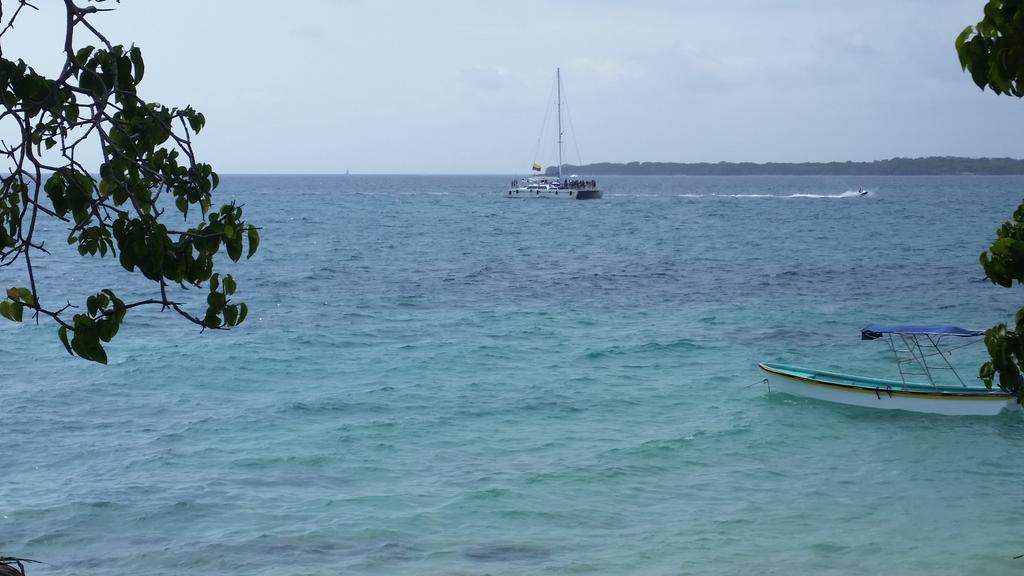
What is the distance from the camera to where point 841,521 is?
13.2m

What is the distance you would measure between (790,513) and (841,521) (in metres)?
0.63

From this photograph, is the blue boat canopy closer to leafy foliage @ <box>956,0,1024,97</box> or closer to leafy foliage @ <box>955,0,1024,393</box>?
leafy foliage @ <box>955,0,1024,393</box>

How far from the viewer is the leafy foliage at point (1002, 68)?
14.5ft

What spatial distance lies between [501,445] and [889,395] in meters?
6.96

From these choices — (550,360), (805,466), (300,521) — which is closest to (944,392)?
(805,466)

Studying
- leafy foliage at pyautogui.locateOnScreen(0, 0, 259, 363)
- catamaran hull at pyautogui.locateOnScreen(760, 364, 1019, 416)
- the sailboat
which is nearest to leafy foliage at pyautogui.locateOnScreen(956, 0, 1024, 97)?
leafy foliage at pyautogui.locateOnScreen(0, 0, 259, 363)

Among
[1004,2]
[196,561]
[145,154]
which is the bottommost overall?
[196,561]

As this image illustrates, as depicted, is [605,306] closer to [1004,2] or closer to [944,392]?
[944,392]

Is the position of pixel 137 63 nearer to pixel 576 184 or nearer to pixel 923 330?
pixel 923 330

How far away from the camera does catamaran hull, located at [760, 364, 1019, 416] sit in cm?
1775

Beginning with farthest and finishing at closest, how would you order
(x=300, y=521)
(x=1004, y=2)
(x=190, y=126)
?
(x=300, y=521), (x=190, y=126), (x=1004, y=2)

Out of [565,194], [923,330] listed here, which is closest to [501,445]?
[923,330]

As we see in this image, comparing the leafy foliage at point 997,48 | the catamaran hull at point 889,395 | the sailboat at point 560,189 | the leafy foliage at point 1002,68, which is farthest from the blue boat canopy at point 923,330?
the sailboat at point 560,189

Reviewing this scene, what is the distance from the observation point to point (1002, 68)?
14.6ft
